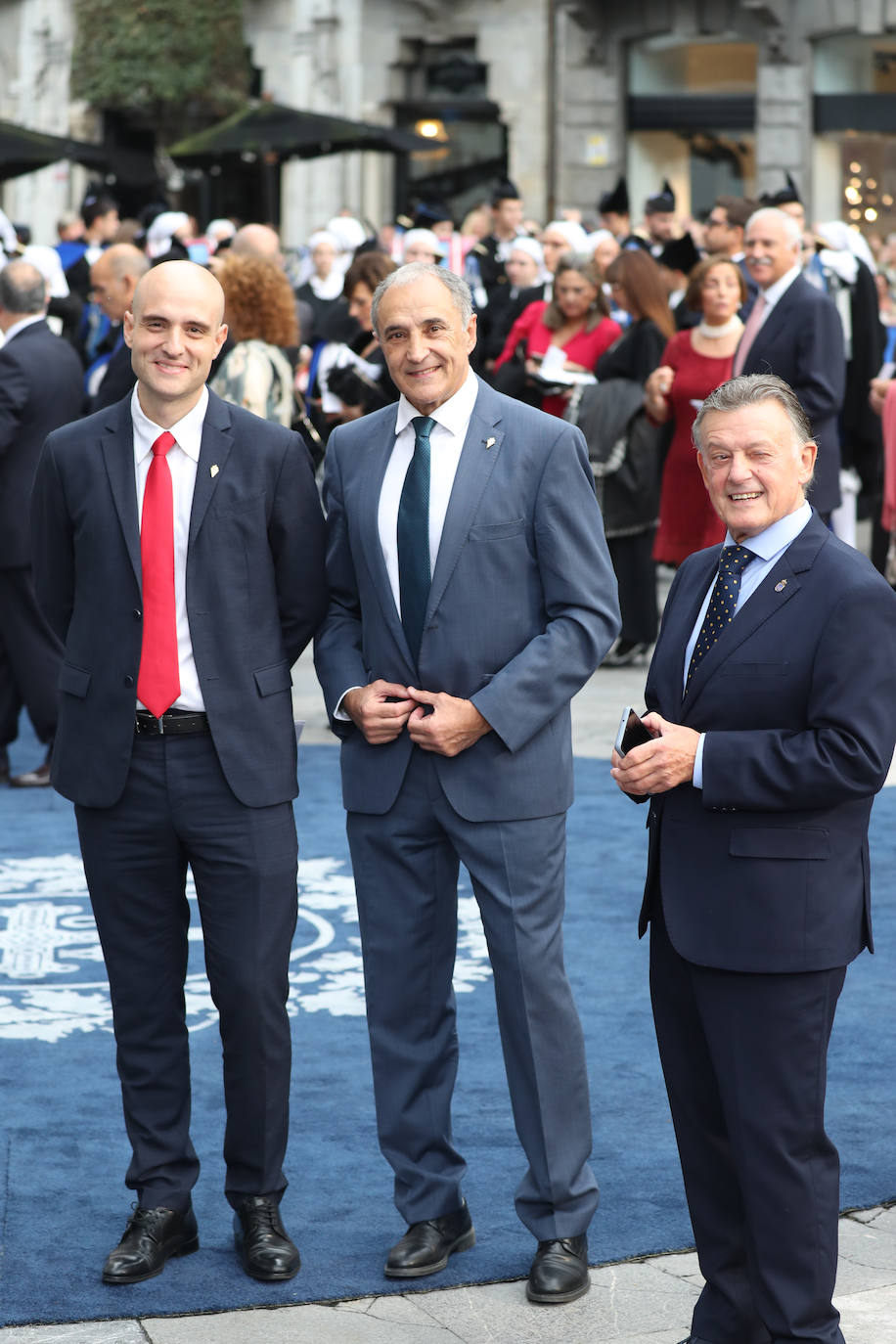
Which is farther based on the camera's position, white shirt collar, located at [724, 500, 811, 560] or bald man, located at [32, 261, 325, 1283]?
bald man, located at [32, 261, 325, 1283]

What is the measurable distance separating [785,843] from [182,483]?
1.53m

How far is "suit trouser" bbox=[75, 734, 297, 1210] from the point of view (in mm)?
4383

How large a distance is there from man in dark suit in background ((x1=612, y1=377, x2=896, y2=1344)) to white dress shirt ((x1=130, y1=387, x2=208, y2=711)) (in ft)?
3.49

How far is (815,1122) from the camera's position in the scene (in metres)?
3.70

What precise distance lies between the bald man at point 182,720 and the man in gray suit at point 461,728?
17cm

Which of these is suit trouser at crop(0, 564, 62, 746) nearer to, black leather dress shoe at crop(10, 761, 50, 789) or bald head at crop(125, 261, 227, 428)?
black leather dress shoe at crop(10, 761, 50, 789)

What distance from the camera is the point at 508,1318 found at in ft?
13.8

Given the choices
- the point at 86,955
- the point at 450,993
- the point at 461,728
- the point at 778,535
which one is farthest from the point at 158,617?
the point at 86,955

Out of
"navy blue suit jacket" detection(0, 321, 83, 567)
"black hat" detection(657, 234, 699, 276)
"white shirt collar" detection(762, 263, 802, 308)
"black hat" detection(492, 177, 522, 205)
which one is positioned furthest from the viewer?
"black hat" detection(492, 177, 522, 205)

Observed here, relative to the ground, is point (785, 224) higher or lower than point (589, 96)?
lower

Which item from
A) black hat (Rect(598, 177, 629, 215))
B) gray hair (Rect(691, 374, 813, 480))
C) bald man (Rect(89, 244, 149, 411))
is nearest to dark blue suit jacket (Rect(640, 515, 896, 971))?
gray hair (Rect(691, 374, 813, 480))

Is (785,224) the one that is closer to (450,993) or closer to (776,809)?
(450,993)

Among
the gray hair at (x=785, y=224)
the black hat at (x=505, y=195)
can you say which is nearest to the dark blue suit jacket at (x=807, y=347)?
the gray hair at (x=785, y=224)

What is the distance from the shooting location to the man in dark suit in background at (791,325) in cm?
894
